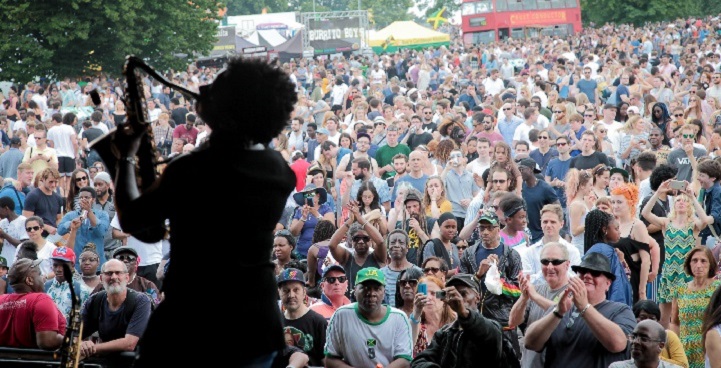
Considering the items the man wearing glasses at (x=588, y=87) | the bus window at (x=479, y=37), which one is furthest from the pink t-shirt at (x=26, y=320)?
the bus window at (x=479, y=37)

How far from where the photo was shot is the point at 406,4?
108 m

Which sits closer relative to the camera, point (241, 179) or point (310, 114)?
point (241, 179)

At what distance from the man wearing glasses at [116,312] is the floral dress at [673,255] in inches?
180

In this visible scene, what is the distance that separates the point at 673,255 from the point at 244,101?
24.1ft

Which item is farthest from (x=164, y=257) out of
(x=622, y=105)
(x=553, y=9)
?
(x=553, y=9)

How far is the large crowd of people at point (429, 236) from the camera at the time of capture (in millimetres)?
6430

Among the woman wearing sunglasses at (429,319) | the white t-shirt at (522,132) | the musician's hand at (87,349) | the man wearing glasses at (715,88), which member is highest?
the man wearing glasses at (715,88)

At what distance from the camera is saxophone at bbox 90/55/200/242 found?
3.96m

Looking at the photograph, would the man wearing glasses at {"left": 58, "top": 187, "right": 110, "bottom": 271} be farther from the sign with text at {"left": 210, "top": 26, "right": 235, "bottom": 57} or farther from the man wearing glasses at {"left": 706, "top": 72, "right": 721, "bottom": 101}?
the sign with text at {"left": 210, "top": 26, "right": 235, "bottom": 57}

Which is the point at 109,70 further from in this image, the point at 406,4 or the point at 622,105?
the point at 406,4

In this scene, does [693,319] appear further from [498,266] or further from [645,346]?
[645,346]

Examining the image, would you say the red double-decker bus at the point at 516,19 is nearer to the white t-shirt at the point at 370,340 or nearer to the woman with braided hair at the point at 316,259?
the woman with braided hair at the point at 316,259

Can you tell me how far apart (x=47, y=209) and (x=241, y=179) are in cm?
1034

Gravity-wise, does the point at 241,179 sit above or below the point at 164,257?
above
